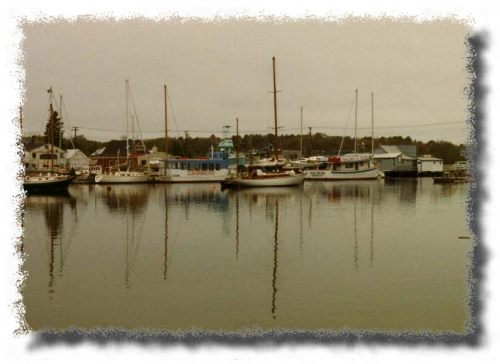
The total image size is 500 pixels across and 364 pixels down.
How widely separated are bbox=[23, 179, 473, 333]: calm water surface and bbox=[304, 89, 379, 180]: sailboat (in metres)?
25.4

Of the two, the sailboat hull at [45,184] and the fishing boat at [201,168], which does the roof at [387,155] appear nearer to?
the fishing boat at [201,168]

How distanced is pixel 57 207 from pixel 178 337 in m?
13.9

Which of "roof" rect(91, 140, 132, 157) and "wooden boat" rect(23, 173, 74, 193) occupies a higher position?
"roof" rect(91, 140, 132, 157)

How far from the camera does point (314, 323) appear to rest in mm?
5477

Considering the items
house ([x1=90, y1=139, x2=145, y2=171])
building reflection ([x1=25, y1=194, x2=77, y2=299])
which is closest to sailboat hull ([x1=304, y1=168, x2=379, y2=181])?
house ([x1=90, y1=139, x2=145, y2=171])

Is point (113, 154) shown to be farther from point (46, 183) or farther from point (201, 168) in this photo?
point (46, 183)

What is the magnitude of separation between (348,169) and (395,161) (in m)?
4.62

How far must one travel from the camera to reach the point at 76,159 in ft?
115

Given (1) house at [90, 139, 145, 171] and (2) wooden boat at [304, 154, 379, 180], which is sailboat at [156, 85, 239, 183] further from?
(1) house at [90, 139, 145, 171]

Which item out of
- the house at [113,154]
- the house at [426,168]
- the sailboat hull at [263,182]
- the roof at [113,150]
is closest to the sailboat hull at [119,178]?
the sailboat hull at [263,182]

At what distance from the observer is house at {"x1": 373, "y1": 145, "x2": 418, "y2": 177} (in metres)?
41.3

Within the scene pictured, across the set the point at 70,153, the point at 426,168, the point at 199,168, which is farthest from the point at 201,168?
the point at 426,168

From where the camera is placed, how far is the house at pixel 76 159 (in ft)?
106

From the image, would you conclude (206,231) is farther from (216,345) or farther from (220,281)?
(216,345)
